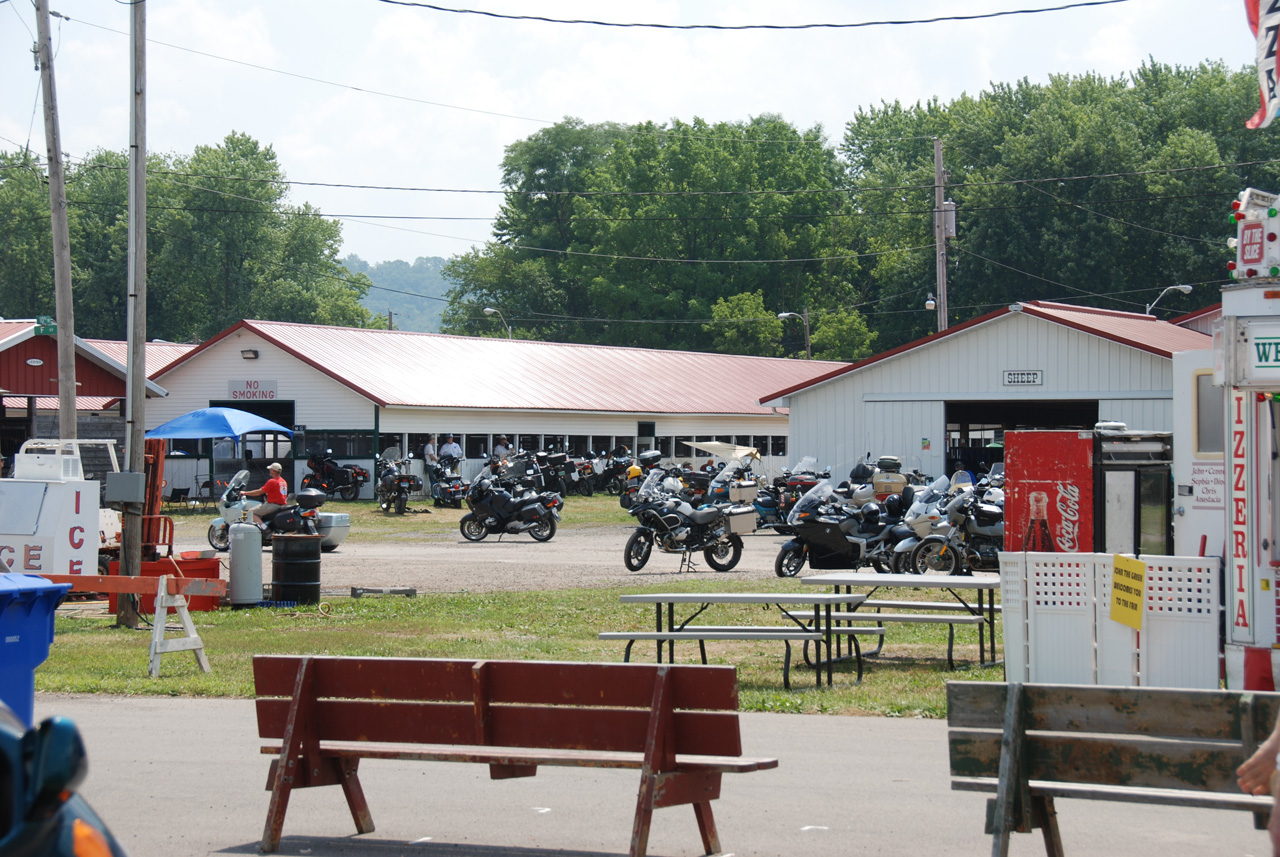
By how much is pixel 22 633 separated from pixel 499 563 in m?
14.9

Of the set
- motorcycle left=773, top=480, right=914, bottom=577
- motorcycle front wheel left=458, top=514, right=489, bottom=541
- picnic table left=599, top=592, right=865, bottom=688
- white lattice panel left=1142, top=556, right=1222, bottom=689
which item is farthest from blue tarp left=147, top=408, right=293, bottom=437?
white lattice panel left=1142, top=556, right=1222, bottom=689

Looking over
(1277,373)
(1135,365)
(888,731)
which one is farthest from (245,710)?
(1135,365)

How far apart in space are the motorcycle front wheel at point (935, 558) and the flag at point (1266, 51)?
1085cm

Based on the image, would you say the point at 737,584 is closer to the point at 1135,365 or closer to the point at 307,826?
the point at 307,826

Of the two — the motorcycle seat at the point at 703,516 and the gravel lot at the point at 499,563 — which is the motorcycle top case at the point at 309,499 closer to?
the gravel lot at the point at 499,563

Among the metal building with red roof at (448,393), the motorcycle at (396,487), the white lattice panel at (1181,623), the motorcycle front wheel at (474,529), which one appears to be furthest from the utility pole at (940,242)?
the white lattice panel at (1181,623)

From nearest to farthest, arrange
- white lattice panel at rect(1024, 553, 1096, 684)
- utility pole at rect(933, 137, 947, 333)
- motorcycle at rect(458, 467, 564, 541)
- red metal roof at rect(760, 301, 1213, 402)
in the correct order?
white lattice panel at rect(1024, 553, 1096, 684), motorcycle at rect(458, 467, 564, 541), red metal roof at rect(760, 301, 1213, 402), utility pole at rect(933, 137, 947, 333)

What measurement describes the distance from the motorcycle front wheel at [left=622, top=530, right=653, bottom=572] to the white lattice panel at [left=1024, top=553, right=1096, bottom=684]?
1143 centimetres

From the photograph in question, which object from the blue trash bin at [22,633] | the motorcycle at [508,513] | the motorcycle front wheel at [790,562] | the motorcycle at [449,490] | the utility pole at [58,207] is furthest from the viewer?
the motorcycle at [449,490]

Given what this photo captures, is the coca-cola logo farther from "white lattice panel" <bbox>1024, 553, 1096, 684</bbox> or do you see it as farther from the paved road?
the paved road

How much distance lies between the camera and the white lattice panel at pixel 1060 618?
9234mm

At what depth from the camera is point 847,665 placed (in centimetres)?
1191

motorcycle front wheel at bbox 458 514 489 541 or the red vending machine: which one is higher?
the red vending machine

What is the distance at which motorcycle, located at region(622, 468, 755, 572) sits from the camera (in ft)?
67.8
